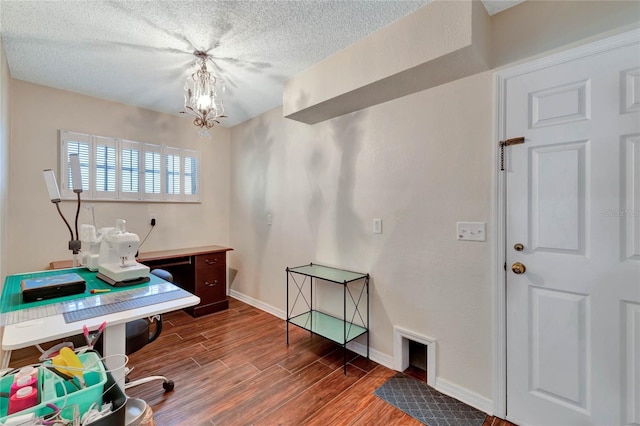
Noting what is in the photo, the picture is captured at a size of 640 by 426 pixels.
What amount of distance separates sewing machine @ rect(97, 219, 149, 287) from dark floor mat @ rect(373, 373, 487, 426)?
5.91 ft

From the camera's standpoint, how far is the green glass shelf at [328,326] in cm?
230

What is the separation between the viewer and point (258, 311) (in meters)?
3.44

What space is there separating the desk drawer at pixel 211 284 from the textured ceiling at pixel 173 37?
2.11 metres

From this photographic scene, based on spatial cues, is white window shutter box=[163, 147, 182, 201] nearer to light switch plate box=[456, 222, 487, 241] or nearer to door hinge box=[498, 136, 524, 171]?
light switch plate box=[456, 222, 487, 241]

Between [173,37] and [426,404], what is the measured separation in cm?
A: 305

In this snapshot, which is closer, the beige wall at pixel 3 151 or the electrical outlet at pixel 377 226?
the beige wall at pixel 3 151

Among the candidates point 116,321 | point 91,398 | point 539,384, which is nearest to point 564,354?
point 539,384

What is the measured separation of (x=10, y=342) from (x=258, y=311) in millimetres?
2565

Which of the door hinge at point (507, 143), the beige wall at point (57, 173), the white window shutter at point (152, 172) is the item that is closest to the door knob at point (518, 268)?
the door hinge at point (507, 143)

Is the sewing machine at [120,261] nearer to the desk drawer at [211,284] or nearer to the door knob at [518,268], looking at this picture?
the desk drawer at [211,284]

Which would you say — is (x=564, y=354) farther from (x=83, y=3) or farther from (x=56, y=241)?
(x=56, y=241)

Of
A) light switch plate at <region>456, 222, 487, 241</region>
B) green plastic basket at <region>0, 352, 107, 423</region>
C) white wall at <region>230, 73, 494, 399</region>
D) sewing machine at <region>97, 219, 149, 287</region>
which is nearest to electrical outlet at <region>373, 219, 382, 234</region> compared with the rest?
white wall at <region>230, 73, 494, 399</region>

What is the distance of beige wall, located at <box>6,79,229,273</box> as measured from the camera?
2.58 metres

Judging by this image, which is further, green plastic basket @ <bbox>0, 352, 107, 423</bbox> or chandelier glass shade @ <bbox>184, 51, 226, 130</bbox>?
chandelier glass shade @ <bbox>184, 51, 226, 130</bbox>
